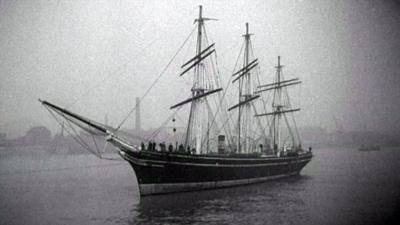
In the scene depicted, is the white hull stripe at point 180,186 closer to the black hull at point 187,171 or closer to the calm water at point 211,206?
the black hull at point 187,171

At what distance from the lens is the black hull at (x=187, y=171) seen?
3102cm

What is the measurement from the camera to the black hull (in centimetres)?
3102

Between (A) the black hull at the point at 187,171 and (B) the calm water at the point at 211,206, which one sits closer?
(B) the calm water at the point at 211,206

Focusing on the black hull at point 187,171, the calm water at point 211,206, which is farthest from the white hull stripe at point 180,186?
the calm water at point 211,206

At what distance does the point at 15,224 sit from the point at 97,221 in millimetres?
5353

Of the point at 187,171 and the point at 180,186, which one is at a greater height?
the point at 187,171

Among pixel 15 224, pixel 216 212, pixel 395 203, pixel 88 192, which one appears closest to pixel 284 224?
pixel 216 212

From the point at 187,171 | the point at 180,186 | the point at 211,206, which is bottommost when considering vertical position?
the point at 211,206

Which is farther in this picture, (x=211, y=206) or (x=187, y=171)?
(x=187, y=171)

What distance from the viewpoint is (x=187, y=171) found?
108 ft

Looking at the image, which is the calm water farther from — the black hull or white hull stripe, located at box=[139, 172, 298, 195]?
the black hull

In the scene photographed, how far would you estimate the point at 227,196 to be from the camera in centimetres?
3325

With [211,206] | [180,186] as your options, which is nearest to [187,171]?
[180,186]

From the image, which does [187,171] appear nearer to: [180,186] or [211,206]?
[180,186]
